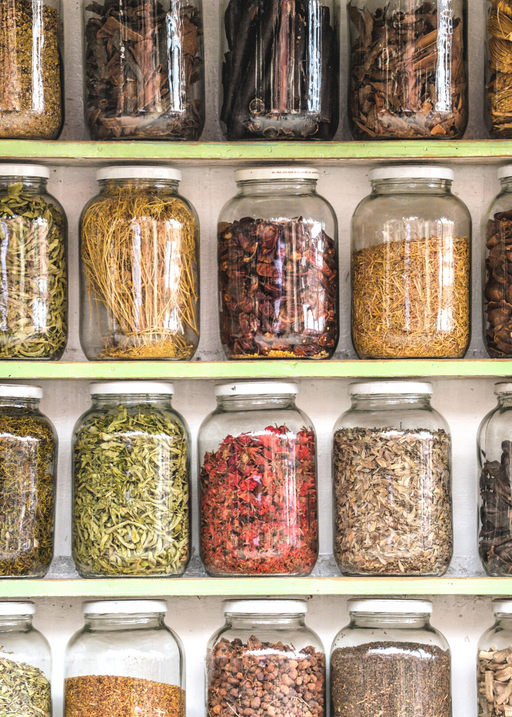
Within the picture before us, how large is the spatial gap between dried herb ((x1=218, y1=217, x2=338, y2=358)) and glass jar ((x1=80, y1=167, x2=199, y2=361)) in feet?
0.26

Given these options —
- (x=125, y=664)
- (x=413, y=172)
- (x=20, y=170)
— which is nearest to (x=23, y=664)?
(x=125, y=664)

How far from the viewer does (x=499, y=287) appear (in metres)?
1.56

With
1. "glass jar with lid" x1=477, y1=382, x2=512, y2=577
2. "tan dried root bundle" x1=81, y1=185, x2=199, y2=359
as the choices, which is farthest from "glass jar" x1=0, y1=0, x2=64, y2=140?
"glass jar with lid" x1=477, y1=382, x2=512, y2=577

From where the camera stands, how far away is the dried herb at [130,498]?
4.84ft

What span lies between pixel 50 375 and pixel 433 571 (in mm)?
672

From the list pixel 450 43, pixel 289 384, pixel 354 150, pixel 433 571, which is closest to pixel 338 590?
pixel 433 571

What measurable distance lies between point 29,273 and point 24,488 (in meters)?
0.34

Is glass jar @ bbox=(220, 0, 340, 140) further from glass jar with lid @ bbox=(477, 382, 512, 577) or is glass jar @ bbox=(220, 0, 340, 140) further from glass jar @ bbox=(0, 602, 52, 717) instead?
glass jar @ bbox=(0, 602, 52, 717)

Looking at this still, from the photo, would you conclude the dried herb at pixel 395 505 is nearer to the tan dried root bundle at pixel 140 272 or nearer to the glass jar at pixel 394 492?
the glass jar at pixel 394 492

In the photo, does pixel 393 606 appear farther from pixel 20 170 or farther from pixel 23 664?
pixel 20 170

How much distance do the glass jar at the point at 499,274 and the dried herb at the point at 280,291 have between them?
0.27m

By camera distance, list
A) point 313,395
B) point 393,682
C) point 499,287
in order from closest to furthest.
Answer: point 393,682, point 499,287, point 313,395

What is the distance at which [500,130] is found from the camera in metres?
1.57

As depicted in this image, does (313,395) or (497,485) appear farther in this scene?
(313,395)
